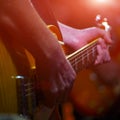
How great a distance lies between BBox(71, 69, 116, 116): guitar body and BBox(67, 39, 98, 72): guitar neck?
0.09 feet

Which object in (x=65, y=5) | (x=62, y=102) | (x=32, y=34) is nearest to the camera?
(x=32, y=34)

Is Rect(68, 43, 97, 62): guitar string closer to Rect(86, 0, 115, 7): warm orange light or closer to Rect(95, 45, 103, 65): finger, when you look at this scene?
Rect(95, 45, 103, 65): finger

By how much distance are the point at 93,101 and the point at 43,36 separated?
394 mm

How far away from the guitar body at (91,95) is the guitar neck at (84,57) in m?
0.03

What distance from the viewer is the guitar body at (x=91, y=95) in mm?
1601

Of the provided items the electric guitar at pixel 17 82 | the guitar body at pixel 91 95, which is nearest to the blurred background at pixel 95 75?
the guitar body at pixel 91 95

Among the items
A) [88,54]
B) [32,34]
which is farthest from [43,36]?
[88,54]

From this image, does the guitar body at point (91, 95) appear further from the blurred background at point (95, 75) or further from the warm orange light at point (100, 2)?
the warm orange light at point (100, 2)

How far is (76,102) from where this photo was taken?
5.21 feet

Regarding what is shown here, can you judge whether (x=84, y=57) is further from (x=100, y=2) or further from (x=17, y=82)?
(x=17, y=82)

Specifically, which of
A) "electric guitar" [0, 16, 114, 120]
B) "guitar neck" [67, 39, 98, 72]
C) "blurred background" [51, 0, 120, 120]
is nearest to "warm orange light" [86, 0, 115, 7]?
"blurred background" [51, 0, 120, 120]

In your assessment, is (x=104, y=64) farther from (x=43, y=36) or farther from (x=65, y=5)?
(x=43, y=36)

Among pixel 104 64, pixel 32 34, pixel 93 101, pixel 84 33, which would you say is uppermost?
pixel 32 34

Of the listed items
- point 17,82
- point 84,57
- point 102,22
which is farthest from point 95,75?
point 17,82
